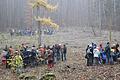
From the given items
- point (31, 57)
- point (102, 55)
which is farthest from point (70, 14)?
point (102, 55)

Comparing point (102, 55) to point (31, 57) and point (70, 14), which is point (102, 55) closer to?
point (31, 57)

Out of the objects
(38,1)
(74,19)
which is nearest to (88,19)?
(74,19)

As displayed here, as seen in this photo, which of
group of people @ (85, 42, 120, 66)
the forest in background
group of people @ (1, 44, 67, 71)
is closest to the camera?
group of people @ (85, 42, 120, 66)

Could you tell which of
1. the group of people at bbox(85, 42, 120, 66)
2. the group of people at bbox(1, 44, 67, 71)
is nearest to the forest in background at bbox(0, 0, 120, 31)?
the group of people at bbox(1, 44, 67, 71)

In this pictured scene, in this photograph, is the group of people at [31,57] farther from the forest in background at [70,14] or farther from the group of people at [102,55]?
the forest in background at [70,14]

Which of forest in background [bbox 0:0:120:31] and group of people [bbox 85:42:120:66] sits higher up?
forest in background [bbox 0:0:120:31]

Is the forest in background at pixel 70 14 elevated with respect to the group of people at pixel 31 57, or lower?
elevated

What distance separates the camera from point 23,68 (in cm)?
2211

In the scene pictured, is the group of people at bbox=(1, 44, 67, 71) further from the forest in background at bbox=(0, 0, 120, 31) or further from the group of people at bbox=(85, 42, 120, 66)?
the forest in background at bbox=(0, 0, 120, 31)

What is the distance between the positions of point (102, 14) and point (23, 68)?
Result: 51.5 meters

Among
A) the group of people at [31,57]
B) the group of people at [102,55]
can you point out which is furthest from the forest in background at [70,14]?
the group of people at [102,55]

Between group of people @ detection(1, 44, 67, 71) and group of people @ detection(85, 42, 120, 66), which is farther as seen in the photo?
group of people @ detection(1, 44, 67, 71)

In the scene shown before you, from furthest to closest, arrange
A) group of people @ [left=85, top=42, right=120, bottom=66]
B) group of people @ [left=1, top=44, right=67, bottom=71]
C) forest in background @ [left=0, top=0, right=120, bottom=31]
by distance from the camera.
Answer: forest in background @ [left=0, top=0, right=120, bottom=31], group of people @ [left=1, top=44, right=67, bottom=71], group of people @ [left=85, top=42, right=120, bottom=66]

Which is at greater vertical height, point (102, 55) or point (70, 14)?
point (70, 14)
